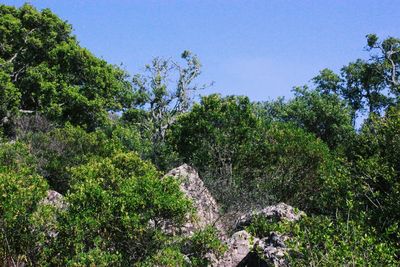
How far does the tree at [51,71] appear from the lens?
3444 cm

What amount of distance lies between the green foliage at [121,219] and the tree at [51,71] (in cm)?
2209

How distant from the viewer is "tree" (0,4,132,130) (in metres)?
34.4

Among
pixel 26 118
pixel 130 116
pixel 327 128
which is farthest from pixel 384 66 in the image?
pixel 26 118

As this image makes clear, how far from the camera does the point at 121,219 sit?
12352mm

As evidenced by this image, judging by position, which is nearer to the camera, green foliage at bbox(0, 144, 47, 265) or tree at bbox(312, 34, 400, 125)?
green foliage at bbox(0, 144, 47, 265)

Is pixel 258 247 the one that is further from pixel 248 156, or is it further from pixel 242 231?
pixel 248 156

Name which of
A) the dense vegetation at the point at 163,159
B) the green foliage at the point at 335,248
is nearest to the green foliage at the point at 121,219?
the dense vegetation at the point at 163,159

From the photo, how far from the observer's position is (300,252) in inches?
346

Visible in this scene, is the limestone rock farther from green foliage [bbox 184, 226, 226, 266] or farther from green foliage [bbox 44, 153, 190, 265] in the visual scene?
green foliage [bbox 44, 153, 190, 265]

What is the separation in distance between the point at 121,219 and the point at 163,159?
737 inches

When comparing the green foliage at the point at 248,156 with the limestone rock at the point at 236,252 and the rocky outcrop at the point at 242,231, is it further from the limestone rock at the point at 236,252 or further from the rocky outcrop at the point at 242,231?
the limestone rock at the point at 236,252

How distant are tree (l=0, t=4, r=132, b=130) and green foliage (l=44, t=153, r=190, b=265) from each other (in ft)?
72.5

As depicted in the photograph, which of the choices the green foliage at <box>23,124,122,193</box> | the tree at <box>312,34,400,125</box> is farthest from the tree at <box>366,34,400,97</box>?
the green foliage at <box>23,124,122,193</box>

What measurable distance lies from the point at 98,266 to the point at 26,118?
22.2 metres
